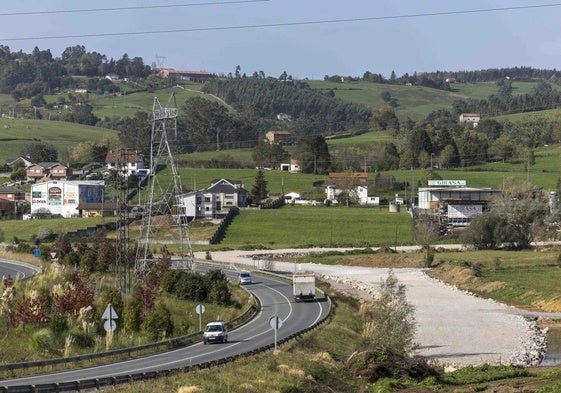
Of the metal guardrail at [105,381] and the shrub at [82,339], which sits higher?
the metal guardrail at [105,381]

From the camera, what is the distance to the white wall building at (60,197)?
13212 cm

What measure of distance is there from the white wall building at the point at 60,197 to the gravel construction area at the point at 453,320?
3839 centimetres

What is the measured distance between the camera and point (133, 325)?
1817 inches

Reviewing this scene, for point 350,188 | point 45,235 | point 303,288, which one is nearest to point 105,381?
point 303,288

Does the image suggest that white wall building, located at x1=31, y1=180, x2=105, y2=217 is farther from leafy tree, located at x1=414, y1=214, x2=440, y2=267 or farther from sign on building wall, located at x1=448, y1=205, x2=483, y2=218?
sign on building wall, located at x1=448, y1=205, x2=483, y2=218

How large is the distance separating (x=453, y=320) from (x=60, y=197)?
258 feet

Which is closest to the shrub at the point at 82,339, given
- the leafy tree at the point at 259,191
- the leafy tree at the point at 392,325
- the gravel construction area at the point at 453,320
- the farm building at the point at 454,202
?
the leafy tree at the point at 392,325

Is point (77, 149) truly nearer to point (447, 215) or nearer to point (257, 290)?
point (447, 215)

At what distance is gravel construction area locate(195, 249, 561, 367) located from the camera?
50.2 metres

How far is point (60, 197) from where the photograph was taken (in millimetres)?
133000

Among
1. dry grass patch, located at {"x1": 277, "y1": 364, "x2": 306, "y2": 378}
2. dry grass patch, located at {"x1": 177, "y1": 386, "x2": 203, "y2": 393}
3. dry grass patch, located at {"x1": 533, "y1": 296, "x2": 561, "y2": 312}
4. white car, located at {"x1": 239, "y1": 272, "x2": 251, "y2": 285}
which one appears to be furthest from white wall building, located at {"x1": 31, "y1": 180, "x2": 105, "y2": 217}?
dry grass patch, located at {"x1": 177, "y1": 386, "x2": 203, "y2": 393}

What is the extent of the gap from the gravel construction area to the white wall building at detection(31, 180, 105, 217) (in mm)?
38394

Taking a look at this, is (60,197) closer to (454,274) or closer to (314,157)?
(314,157)

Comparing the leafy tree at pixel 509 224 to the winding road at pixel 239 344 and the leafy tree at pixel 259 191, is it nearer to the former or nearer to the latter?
the leafy tree at pixel 259 191
